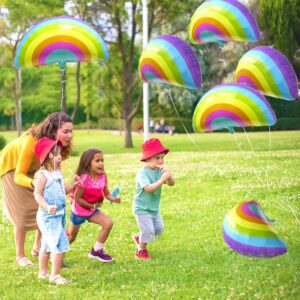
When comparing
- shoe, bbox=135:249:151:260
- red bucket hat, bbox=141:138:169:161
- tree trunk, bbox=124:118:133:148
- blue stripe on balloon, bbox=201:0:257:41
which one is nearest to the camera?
blue stripe on balloon, bbox=201:0:257:41

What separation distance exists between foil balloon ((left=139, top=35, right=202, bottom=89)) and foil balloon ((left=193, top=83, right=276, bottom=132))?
346 mm

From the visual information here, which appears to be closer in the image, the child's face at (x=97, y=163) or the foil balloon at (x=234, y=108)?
the foil balloon at (x=234, y=108)

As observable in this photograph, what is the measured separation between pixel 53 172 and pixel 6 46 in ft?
93.8

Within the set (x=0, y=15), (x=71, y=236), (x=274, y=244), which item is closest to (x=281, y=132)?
(x=71, y=236)

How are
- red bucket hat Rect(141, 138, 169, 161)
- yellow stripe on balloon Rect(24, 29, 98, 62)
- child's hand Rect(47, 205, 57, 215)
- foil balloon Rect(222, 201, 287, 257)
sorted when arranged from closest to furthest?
foil balloon Rect(222, 201, 287, 257)
child's hand Rect(47, 205, 57, 215)
yellow stripe on balloon Rect(24, 29, 98, 62)
red bucket hat Rect(141, 138, 169, 161)

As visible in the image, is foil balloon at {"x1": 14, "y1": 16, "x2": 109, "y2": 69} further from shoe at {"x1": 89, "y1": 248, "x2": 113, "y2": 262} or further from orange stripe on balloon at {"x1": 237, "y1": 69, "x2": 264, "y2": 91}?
shoe at {"x1": 89, "y1": 248, "x2": 113, "y2": 262}

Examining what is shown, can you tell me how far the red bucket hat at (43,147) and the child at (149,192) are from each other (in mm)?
1141

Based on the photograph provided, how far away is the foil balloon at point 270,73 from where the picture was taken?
530 cm

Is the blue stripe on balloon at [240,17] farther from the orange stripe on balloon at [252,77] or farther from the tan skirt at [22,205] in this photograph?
the tan skirt at [22,205]

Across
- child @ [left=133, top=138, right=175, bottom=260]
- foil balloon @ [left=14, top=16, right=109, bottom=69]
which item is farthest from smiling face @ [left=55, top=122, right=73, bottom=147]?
child @ [left=133, top=138, right=175, bottom=260]

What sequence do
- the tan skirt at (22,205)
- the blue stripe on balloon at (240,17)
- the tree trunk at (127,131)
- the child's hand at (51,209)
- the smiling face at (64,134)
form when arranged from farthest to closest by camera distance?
the tree trunk at (127,131) < the tan skirt at (22,205) < the smiling face at (64,134) < the child's hand at (51,209) < the blue stripe on balloon at (240,17)

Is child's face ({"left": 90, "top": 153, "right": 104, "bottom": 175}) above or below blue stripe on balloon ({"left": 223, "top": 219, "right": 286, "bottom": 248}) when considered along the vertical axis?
above

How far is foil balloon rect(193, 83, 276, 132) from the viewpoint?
17.3 ft

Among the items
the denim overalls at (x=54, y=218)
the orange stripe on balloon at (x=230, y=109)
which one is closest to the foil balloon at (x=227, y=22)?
the orange stripe on balloon at (x=230, y=109)
